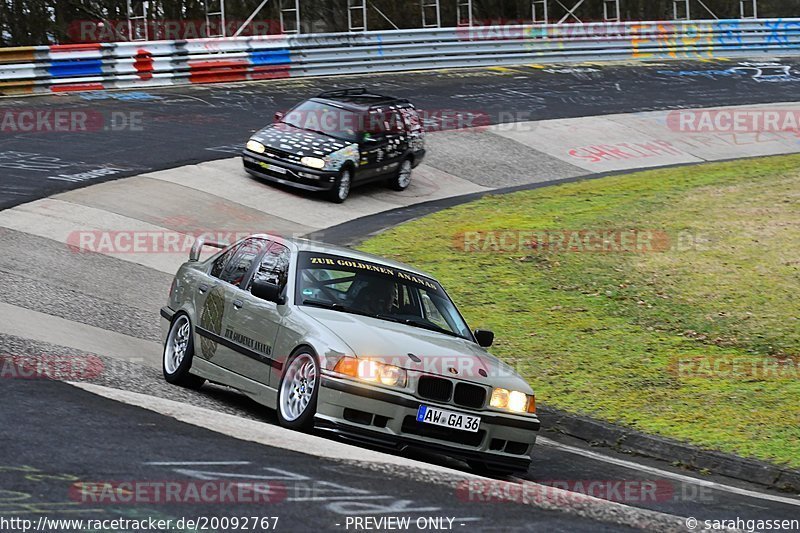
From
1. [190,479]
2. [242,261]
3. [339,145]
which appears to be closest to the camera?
[190,479]

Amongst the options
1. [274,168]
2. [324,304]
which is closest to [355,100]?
[274,168]

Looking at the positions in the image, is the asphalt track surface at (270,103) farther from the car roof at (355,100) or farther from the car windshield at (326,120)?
the car roof at (355,100)

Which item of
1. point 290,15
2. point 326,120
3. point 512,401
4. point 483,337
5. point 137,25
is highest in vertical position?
point 290,15

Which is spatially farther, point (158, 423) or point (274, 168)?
point (274, 168)

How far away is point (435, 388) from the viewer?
8.47 m

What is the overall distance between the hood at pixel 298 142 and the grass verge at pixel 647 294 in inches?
89.7

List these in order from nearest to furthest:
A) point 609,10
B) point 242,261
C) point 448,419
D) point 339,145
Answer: point 448,419, point 242,261, point 339,145, point 609,10

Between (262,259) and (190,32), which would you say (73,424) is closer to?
(262,259)

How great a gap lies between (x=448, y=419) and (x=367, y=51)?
1030 inches

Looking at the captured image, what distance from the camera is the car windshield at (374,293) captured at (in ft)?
31.1

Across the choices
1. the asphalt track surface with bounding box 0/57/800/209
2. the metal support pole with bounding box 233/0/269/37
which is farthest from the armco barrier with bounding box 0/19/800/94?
the metal support pole with bounding box 233/0/269/37

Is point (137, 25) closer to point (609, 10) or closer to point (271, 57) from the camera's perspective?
point (271, 57)

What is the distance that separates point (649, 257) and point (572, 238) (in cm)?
153

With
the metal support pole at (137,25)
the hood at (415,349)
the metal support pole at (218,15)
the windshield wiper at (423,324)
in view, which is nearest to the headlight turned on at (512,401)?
the hood at (415,349)
